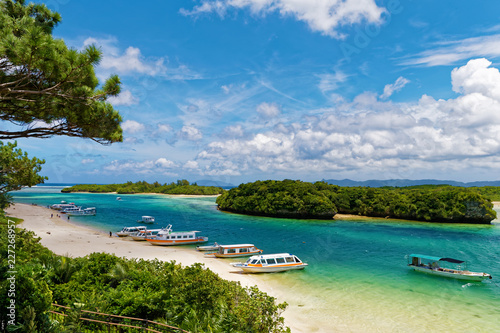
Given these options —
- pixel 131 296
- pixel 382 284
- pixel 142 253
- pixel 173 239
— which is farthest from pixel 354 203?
pixel 131 296

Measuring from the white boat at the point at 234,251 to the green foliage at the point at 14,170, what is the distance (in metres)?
27.2

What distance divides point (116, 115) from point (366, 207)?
9161 cm

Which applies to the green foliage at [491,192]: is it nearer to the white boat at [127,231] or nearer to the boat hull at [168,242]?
the boat hull at [168,242]

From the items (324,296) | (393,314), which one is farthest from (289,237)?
(393,314)

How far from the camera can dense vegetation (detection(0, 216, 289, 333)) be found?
8.05 meters

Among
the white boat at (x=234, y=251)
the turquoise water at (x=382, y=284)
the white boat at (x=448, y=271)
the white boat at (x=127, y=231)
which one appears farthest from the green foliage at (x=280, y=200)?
the white boat at (x=448, y=271)

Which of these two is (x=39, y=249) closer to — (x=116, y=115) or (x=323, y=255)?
(x=116, y=115)

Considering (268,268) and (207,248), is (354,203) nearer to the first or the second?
(207,248)

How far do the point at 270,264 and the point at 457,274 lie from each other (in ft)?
64.0

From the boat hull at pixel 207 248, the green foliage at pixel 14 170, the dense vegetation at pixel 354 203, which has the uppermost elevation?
the green foliage at pixel 14 170

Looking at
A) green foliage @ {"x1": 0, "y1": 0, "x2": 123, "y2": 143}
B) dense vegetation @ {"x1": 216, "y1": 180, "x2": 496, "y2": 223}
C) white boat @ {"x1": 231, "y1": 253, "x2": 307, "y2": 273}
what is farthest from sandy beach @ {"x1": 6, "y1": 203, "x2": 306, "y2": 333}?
dense vegetation @ {"x1": 216, "y1": 180, "x2": 496, "y2": 223}

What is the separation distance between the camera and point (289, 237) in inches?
2061

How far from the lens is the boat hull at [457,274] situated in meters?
28.0

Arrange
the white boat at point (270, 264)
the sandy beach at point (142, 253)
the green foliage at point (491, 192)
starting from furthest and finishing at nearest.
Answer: the green foliage at point (491, 192) → the white boat at point (270, 264) → the sandy beach at point (142, 253)
